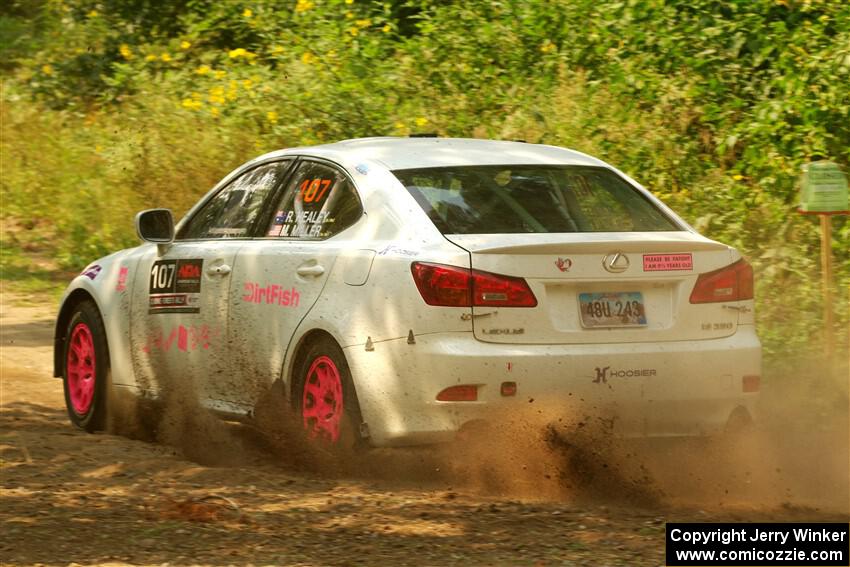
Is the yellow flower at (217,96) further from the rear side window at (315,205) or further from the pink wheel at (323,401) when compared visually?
the pink wheel at (323,401)

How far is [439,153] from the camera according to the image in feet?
21.8

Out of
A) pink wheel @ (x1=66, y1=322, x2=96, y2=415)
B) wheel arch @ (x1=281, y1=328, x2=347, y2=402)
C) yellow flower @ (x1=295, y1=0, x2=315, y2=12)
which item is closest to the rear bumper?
wheel arch @ (x1=281, y1=328, x2=347, y2=402)

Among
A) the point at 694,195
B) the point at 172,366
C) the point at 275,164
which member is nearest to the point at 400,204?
the point at 275,164

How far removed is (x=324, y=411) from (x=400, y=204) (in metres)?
0.99

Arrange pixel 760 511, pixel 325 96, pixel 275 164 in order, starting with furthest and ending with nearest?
pixel 325 96, pixel 275 164, pixel 760 511

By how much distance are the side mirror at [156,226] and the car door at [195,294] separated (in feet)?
0.24

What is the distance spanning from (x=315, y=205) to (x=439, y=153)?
0.65m

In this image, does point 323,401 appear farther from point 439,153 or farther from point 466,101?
point 466,101

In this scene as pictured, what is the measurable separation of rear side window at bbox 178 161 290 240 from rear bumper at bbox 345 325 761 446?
1.38m

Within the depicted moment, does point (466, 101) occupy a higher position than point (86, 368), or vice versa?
point (466, 101)

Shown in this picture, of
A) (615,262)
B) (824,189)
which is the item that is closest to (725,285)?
(615,262)

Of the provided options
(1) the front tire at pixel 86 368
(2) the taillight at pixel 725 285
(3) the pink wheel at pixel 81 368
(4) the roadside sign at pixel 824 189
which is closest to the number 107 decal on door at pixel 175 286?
(1) the front tire at pixel 86 368

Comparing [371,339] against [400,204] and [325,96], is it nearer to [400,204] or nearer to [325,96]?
[400,204]

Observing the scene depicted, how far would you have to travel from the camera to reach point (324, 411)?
6242mm
